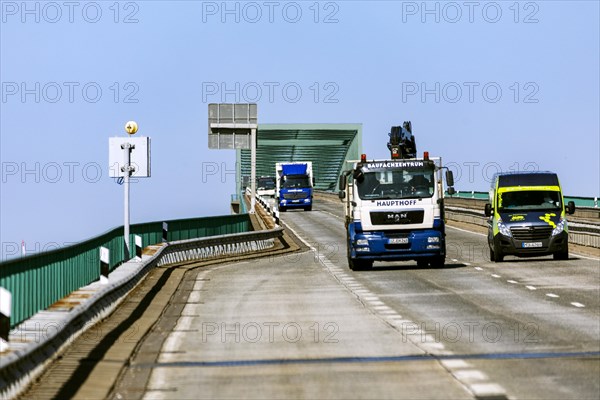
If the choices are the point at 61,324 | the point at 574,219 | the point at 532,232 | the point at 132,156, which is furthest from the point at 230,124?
the point at 61,324

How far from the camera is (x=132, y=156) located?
102 feet

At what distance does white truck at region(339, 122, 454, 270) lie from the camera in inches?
1221

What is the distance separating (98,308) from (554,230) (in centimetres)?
1776

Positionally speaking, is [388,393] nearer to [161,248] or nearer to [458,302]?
[458,302]

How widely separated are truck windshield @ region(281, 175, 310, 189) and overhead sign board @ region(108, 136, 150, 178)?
168ft

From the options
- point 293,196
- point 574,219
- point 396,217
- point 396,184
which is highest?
point 396,184

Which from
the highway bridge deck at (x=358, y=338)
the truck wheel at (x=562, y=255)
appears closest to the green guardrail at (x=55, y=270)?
the highway bridge deck at (x=358, y=338)

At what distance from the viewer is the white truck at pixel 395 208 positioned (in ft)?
102

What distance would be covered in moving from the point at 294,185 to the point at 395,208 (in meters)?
52.7


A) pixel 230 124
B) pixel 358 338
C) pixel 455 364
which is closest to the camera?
pixel 455 364

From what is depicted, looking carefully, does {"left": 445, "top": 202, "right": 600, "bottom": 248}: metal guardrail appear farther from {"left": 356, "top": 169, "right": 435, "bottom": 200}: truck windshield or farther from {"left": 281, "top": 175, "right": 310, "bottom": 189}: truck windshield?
{"left": 356, "top": 169, "right": 435, "bottom": 200}: truck windshield

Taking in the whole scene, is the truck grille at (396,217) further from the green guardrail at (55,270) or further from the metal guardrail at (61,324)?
the green guardrail at (55,270)

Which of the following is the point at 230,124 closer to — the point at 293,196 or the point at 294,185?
the point at 294,185

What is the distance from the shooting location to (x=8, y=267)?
14.6 metres
